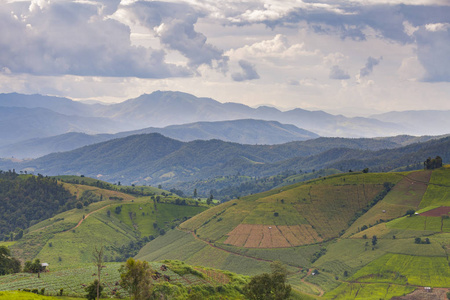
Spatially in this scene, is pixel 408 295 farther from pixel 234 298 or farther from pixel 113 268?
pixel 113 268

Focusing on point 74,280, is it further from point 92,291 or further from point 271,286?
point 271,286

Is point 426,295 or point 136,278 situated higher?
point 136,278

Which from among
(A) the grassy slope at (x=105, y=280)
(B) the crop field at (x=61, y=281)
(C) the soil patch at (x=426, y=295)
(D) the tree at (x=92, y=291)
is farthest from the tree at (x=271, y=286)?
(C) the soil patch at (x=426, y=295)

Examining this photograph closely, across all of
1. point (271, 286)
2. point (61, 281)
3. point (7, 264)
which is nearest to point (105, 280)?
point (61, 281)

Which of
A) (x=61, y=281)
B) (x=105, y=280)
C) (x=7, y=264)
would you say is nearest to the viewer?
(x=61, y=281)

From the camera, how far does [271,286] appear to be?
116500mm

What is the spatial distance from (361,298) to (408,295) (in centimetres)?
1988

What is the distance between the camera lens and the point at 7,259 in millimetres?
148625

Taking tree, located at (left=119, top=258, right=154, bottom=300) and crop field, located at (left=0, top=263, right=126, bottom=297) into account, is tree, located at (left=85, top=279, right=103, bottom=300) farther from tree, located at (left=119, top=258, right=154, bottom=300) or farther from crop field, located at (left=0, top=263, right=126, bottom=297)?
tree, located at (left=119, top=258, right=154, bottom=300)

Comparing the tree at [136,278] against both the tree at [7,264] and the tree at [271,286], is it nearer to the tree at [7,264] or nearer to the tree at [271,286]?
the tree at [271,286]

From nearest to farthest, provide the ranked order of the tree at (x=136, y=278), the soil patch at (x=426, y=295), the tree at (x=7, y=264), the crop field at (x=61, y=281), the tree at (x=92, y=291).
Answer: the tree at (x=136, y=278)
the tree at (x=92, y=291)
the crop field at (x=61, y=281)
the tree at (x=7, y=264)
the soil patch at (x=426, y=295)

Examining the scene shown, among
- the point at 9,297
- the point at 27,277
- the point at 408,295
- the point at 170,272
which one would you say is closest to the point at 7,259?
the point at 27,277

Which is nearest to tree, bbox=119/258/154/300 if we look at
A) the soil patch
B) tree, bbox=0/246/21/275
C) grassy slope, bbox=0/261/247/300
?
grassy slope, bbox=0/261/247/300

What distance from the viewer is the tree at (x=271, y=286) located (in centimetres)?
11506
